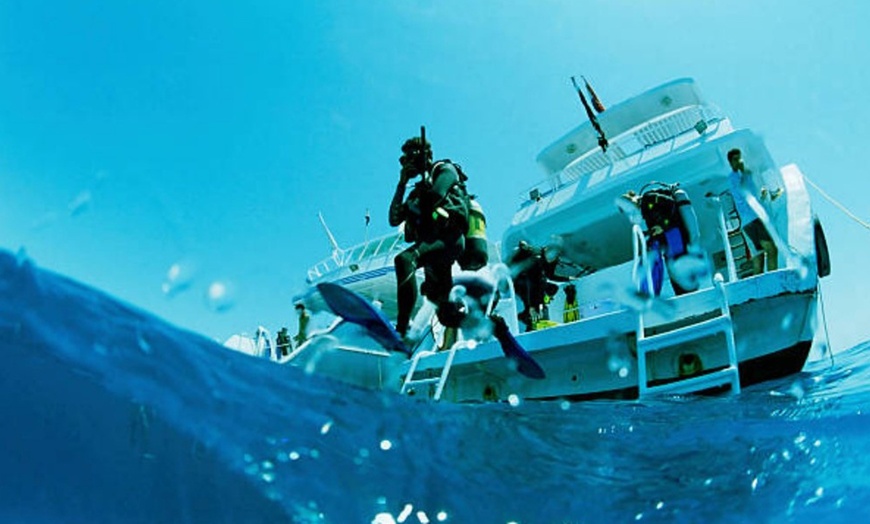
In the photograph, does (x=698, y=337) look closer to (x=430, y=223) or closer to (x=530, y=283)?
(x=430, y=223)

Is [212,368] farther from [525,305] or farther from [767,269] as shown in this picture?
[767,269]

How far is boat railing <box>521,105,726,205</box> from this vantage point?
10664 millimetres

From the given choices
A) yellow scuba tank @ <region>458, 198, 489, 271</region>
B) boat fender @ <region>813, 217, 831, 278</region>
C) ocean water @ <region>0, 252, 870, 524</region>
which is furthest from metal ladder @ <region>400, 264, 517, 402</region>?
boat fender @ <region>813, 217, 831, 278</region>

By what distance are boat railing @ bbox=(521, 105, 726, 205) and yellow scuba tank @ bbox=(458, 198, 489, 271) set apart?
19.8 ft

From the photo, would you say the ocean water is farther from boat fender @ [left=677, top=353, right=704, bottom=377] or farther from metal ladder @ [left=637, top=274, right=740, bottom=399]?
boat fender @ [left=677, top=353, right=704, bottom=377]

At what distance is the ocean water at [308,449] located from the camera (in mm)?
3221

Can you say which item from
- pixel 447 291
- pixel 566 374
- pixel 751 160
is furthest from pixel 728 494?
pixel 751 160

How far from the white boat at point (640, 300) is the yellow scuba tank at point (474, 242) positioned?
0.70 metres

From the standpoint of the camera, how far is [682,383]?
5.88 meters

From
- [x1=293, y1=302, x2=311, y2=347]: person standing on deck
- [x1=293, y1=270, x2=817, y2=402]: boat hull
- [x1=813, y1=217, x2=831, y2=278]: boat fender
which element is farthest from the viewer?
[x1=293, y1=302, x2=311, y2=347]: person standing on deck

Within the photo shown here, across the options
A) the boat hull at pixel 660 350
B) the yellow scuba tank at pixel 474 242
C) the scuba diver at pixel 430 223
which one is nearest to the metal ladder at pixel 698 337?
the boat hull at pixel 660 350

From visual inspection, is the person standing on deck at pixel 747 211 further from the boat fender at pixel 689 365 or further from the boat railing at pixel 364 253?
the boat railing at pixel 364 253

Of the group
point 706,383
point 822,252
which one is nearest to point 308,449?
point 706,383

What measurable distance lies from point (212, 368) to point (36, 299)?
1470mm
